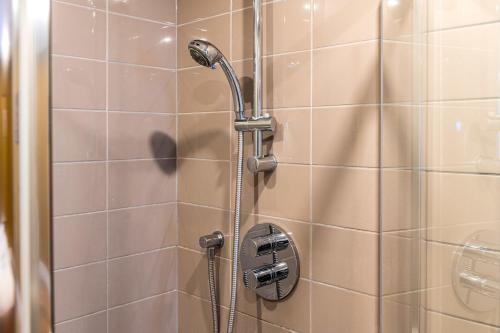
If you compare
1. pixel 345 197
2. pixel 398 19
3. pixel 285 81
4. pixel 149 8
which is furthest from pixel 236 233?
pixel 149 8

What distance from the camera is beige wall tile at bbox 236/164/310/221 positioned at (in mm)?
1071

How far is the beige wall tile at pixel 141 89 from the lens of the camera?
1267 millimetres

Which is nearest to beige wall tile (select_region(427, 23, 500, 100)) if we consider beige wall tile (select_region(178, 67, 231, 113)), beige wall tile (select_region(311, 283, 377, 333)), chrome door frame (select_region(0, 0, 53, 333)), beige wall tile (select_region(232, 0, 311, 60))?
beige wall tile (select_region(232, 0, 311, 60))

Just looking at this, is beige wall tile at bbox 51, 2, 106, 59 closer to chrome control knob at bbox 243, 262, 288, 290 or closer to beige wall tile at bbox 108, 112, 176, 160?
beige wall tile at bbox 108, 112, 176, 160

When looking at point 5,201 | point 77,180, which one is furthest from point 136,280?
point 5,201

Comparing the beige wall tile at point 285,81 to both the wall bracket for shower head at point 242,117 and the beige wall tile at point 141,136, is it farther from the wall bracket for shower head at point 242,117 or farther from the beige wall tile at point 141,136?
the beige wall tile at point 141,136

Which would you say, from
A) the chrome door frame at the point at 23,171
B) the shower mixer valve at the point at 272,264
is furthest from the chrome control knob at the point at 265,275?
the chrome door frame at the point at 23,171

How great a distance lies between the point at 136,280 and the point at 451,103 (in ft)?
3.36

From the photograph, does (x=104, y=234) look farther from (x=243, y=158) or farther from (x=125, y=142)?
(x=243, y=158)

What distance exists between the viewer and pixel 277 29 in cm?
112

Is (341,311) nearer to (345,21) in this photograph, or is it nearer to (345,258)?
(345,258)

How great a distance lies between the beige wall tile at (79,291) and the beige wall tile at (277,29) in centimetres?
75

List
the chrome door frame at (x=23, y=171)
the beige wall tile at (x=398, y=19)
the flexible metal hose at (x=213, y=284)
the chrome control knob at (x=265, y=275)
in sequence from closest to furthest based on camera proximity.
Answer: the chrome door frame at (x=23, y=171), the beige wall tile at (x=398, y=19), the chrome control knob at (x=265, y=275), the flexible metal hose at (x=213, y=284)

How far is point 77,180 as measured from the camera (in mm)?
1191
